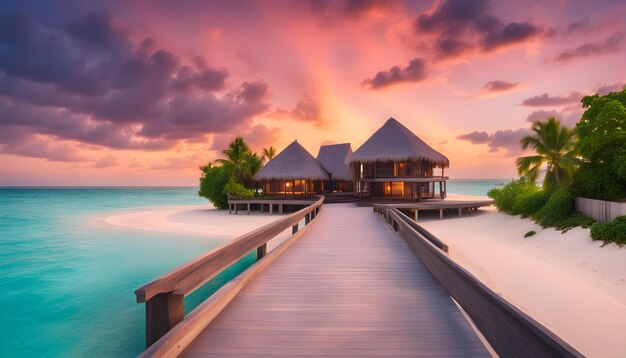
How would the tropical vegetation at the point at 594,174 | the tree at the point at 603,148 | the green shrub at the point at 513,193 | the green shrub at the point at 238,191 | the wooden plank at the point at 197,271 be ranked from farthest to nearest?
the green shrub at the point at 238,191, the green shrub at the point at 513,193, the tree at the point at 603,148, the tropical vegetation at the point at 594,174, the wooden plank at the point at 197,271

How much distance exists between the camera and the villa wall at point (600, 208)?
10.4m

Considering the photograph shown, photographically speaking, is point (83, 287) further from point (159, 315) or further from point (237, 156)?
point (237, 156)

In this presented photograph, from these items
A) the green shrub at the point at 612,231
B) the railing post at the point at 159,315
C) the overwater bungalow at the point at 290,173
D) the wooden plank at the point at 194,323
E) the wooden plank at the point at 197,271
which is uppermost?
the overwater bungalow at the point at 290,173

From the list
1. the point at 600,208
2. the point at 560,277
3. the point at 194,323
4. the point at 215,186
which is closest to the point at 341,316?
the point at 194,323

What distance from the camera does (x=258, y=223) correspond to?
2056cm

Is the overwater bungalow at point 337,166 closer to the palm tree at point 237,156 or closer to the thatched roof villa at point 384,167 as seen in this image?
the thatched roof villa at point 384,167

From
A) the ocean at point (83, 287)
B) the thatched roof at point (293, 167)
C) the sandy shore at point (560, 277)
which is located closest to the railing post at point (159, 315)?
the ocean at point (83, 287)

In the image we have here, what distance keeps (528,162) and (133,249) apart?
23123 millimetres

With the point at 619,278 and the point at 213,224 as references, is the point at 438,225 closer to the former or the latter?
the point at 619,278

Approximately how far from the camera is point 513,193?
1808 centimetres

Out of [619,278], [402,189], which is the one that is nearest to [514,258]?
[619,278]

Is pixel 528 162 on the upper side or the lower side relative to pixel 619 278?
upper

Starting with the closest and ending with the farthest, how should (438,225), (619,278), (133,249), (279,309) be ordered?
(279,309) < (619,278) < (133,249) < (438,225)

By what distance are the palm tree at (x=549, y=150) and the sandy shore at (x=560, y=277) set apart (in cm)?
525
